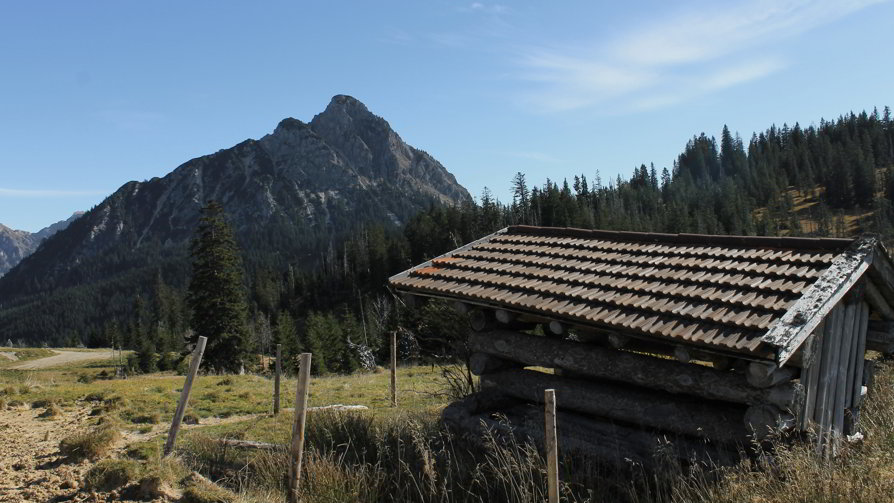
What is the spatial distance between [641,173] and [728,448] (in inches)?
7601

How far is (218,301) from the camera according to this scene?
124ft

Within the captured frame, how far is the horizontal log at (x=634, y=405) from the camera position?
6.29 m

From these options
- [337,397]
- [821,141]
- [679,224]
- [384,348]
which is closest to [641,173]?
[821,141]

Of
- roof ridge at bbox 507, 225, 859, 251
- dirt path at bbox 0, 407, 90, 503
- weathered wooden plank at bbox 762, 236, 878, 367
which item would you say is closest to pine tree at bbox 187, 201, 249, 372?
dirt path at bbox 0, 407, 90, 503

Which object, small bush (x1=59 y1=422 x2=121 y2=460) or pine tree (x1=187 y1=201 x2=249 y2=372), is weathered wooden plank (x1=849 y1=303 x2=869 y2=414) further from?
pine tree (x1=187 y1=201 x2=249 y2=372)

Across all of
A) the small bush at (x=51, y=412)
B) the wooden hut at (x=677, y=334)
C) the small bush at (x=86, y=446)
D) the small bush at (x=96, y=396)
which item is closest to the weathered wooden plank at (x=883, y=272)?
the wooden hut at (x=677, y=334)

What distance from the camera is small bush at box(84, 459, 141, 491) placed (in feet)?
22.3

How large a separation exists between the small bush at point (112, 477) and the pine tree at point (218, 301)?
31497 millimetres

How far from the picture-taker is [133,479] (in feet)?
22.5

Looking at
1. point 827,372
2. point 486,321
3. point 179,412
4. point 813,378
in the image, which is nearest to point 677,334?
point 813,378

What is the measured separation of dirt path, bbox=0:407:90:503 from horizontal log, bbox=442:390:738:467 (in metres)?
4.74

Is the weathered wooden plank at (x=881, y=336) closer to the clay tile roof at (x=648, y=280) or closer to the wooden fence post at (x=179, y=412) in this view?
the clay tile roof at (x=648, y=280)

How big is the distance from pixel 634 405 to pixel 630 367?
443mm

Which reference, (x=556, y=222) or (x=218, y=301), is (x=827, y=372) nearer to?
(x=218, y=301)
